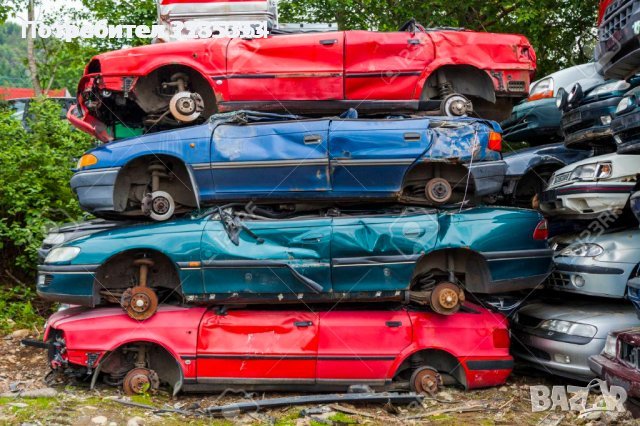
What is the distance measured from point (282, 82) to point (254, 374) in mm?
3028

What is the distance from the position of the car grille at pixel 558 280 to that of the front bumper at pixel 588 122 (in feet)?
5.19

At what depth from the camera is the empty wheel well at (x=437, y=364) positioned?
6.91 meters

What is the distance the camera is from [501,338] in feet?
22.7

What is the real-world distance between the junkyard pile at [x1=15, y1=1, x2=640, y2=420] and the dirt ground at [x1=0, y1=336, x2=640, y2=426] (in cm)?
17

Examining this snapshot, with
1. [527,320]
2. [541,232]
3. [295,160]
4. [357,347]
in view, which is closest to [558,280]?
[527,320]

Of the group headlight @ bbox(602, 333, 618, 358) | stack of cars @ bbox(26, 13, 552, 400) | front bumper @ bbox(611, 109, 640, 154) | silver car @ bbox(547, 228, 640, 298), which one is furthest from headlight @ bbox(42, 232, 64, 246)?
front bumper @ bbox(611, 109, 640, 154)

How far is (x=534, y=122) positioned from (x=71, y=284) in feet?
20.2

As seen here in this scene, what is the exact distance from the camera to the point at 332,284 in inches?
262

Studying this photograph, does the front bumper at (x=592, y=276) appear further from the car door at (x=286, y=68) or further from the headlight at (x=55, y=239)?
the headlight at (x=55, y=239)

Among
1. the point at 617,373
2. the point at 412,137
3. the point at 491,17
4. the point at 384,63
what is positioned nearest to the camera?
the point at 617,373

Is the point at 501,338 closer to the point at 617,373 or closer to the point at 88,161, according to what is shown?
the point at 617,373

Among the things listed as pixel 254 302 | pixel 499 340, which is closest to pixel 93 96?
pixel 254 302

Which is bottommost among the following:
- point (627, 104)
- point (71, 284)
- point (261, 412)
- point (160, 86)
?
point (261, 412)

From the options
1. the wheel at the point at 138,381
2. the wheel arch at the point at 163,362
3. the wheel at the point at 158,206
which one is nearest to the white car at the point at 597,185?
the wheel at the point at 158,206
